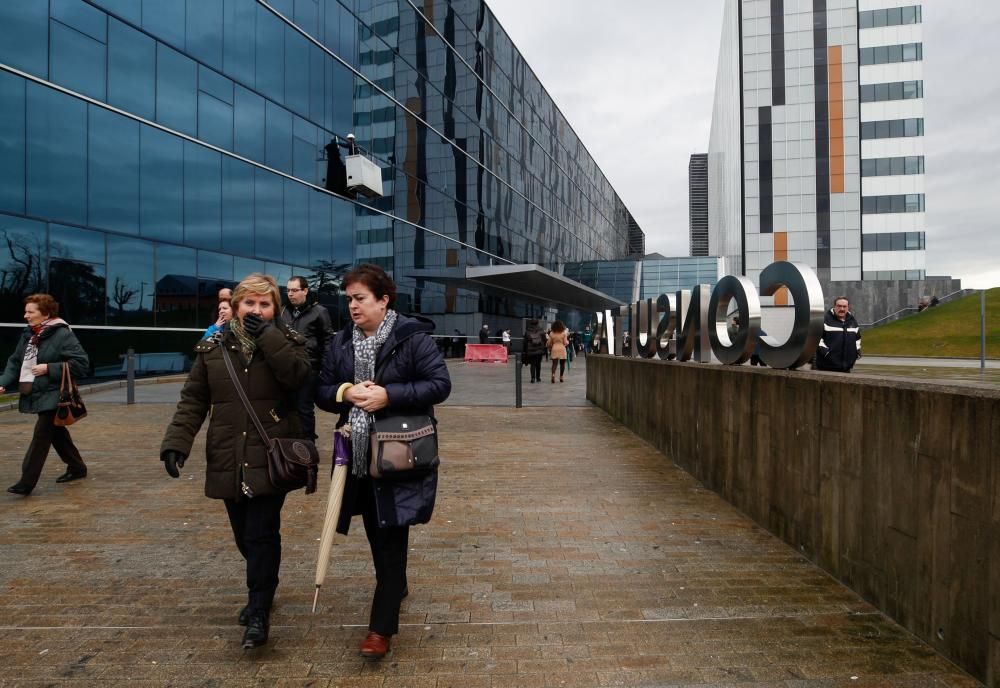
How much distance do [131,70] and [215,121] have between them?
2983 mm

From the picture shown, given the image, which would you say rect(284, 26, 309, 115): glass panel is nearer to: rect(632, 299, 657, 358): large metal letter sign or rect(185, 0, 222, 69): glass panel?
Answer: rect(185, 0, 222, 69): glass panel

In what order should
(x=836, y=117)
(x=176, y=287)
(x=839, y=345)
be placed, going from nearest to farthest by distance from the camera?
(x=839, y=345), (x=176, y=287), (x=836, y=117)

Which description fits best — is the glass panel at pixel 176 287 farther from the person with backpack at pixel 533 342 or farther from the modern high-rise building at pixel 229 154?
the person with backpack at pixel 533 342

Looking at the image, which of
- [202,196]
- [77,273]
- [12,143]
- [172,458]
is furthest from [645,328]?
[202,196]

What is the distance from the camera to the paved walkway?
2.87 metres

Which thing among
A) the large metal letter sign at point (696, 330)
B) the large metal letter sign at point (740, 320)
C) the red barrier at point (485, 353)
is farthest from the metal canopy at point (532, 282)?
the large metal letter sign at point (740, 320)

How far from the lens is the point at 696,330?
23.2ft

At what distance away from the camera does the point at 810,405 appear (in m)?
4.22

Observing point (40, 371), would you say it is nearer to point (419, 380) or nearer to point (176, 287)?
point (419, 380)

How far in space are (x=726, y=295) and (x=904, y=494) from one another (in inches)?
130

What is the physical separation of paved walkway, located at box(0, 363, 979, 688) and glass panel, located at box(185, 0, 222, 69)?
17310mm

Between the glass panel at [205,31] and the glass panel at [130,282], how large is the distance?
6.01m

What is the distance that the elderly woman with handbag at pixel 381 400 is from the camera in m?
2.95

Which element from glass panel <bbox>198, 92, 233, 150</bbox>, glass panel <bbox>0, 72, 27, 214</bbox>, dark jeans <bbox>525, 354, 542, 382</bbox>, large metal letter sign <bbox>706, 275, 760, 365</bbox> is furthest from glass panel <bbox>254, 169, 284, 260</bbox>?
large metal letter sign <bbox>706, 275, 760, 365</bbox>
